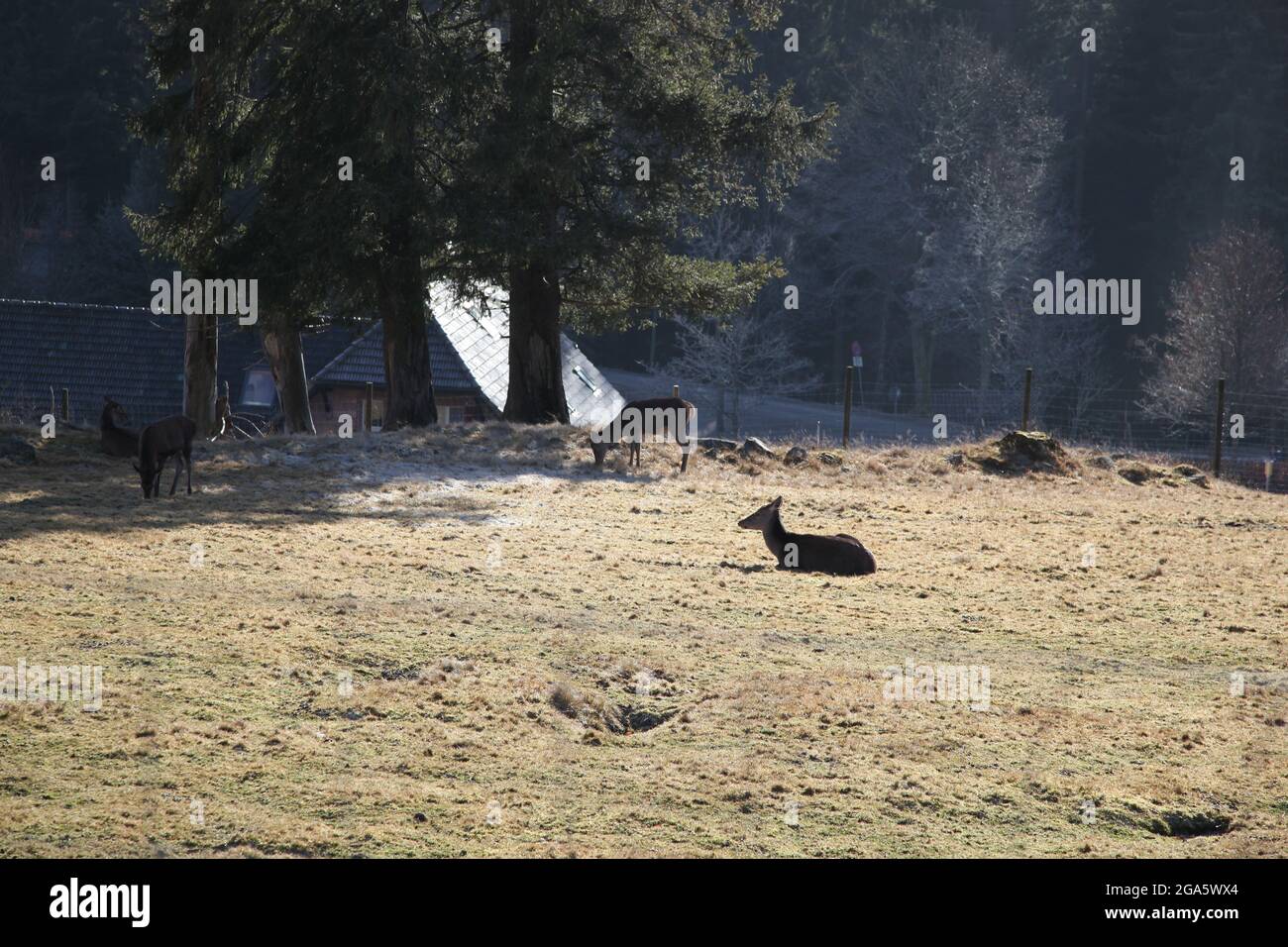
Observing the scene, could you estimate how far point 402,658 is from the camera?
9516 millimetres

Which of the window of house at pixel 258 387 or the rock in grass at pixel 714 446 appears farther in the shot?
the window of house at pixel 258 387

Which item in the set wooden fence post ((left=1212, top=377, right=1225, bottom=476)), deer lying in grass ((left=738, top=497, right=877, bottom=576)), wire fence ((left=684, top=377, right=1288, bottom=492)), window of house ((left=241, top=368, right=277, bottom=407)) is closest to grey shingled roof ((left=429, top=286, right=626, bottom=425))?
window of house ((left=241, top=368, right=277, bottom=407))

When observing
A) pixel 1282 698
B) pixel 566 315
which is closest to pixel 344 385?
pixel 566 315

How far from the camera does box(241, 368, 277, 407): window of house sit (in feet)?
157

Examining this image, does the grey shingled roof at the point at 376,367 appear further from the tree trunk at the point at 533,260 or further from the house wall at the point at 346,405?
the tree trunk at the point at 533,260

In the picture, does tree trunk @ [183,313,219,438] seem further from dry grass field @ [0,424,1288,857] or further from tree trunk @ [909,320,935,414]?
tree trunk @ [909,320,935,414]

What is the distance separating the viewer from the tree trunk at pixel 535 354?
25438 millimetres

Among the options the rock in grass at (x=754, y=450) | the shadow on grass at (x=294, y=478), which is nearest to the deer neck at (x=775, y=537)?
the shadow on grass at (x=294, y=478)

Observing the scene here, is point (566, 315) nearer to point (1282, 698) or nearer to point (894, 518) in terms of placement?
point (894, 518)

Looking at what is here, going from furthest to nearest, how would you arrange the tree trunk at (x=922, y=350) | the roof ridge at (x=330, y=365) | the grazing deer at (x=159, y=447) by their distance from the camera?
1. the tree trunk at (x=922, y=350)
2. the roof ridge at (x=330, y=365)
3. the grazing deer at (x=159, y=447)

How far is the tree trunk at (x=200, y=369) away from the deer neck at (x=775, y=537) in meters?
13.7

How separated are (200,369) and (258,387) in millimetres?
23936

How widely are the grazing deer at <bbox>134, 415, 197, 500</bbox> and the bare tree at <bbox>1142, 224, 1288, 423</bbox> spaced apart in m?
37.4
